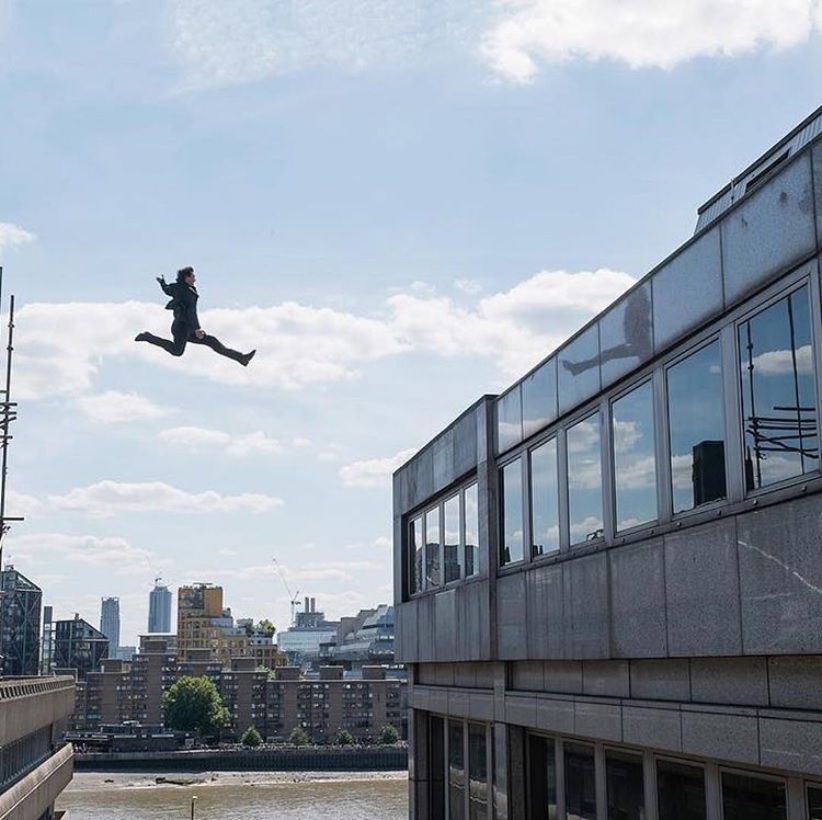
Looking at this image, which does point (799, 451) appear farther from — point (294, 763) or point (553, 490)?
point (294, 763)

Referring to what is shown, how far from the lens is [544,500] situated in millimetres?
16016

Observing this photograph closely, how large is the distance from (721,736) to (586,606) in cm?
332

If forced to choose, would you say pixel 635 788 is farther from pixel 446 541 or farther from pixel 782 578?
pixel 446 541

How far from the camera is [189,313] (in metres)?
12.6

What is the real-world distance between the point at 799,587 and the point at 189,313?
21.4 feet

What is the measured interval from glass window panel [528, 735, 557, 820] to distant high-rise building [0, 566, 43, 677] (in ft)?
324

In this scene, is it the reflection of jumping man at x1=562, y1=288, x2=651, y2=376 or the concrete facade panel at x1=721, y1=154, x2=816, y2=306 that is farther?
the reflection of jumping man at x1=562, y1=288, x2=651, y2=376

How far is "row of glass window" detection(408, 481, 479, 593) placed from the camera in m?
19.4

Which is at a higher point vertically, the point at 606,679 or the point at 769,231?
the point at 769,231

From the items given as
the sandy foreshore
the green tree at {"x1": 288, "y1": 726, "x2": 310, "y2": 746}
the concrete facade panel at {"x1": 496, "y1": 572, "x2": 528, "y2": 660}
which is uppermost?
the concrete facade panel at {"x1": 496, "y1": 572, "x2": 528, "y2": 660}

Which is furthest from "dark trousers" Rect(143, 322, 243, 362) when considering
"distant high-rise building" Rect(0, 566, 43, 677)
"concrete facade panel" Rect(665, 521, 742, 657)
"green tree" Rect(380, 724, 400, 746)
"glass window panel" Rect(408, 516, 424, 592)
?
"green tree" Rect(380, 724, 400, 746)

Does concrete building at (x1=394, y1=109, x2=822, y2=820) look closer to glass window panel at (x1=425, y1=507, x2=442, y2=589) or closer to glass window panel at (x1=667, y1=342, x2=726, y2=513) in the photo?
glass window panel at (x1=667, y1=342, x2=726, y2=513)

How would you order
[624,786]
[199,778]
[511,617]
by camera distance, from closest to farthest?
[624,786]
[511,617]
[199,778]

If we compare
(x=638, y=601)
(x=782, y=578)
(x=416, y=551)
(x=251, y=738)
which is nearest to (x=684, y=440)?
(x=638, y=601)
